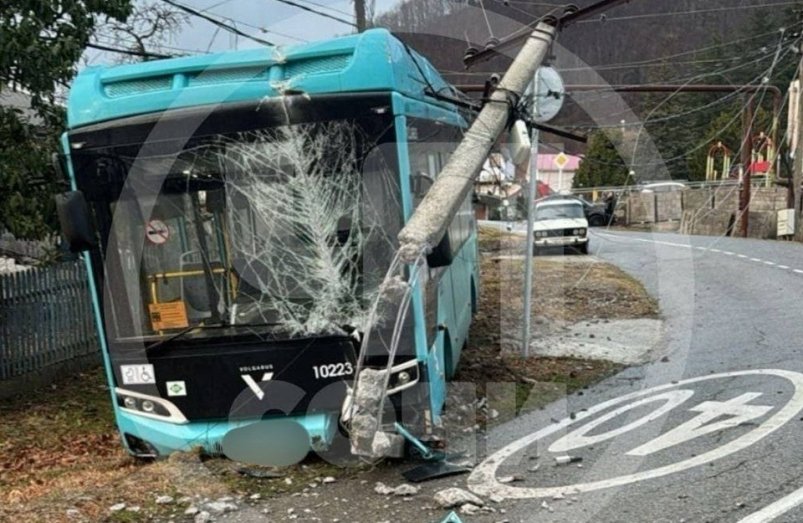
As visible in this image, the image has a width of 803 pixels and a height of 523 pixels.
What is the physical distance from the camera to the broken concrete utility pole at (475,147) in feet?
18.5

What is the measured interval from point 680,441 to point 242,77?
455cm

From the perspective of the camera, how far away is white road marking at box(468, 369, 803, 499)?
5.72 metres

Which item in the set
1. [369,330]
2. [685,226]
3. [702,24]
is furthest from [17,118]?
[685,226]

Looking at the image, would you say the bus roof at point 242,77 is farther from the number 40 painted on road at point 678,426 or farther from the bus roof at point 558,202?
the bus roof at point 558,202

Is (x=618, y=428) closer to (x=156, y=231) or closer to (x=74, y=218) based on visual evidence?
(x=156, y=231)

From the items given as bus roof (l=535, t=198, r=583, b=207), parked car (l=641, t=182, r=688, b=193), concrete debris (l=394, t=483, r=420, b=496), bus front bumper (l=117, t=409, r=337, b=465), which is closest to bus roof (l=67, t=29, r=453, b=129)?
bus front bumper (l=117, t=409, r=337, b=465)

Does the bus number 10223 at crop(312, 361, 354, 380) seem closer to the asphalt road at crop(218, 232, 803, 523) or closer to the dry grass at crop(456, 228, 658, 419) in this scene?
the asphalt road at crop(218, 232, 803, 523)

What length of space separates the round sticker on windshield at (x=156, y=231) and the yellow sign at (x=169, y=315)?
0.49 m

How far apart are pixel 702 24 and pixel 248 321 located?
3185 cm

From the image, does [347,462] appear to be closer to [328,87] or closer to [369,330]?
[369,330]

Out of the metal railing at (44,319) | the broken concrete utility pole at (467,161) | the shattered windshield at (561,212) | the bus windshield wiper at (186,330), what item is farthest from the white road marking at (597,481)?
the shattered windshield at (561,212)

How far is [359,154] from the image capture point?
5750 millimetres

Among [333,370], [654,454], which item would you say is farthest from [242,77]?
[654,454]

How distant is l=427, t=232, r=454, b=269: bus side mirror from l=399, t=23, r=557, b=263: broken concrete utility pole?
70mm
